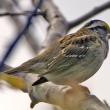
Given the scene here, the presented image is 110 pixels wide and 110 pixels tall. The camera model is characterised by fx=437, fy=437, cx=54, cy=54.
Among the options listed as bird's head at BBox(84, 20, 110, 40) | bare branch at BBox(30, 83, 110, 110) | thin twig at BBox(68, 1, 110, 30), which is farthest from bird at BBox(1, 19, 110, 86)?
bare branch at BBox(30, 83, 110, 110)

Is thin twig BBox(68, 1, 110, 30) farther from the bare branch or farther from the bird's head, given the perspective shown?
the bird's head

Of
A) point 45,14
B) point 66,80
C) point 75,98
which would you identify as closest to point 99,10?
point 45,14

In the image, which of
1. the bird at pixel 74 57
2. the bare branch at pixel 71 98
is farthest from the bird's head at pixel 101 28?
the bare branch at pixel 71 98

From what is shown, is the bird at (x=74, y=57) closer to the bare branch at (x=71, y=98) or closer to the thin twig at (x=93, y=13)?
the thin twig at (x=93, y=13)

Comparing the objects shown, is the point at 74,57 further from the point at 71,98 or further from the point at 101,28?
the point at 71,98

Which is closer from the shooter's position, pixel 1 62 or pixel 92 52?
pixel 1 62

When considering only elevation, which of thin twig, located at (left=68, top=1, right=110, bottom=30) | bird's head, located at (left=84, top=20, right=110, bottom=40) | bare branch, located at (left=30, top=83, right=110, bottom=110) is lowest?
bare branch, located at (left=30, top=83, right=110, bottom=110)

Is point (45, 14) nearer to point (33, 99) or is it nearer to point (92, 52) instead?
point (92, 52)

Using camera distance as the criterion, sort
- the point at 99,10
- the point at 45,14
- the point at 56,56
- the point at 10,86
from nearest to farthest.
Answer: the point at 10,86 → the point at 99,10 → the point at 45,14 → the point at 56,56

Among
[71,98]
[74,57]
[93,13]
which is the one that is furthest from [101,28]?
[71,98]
